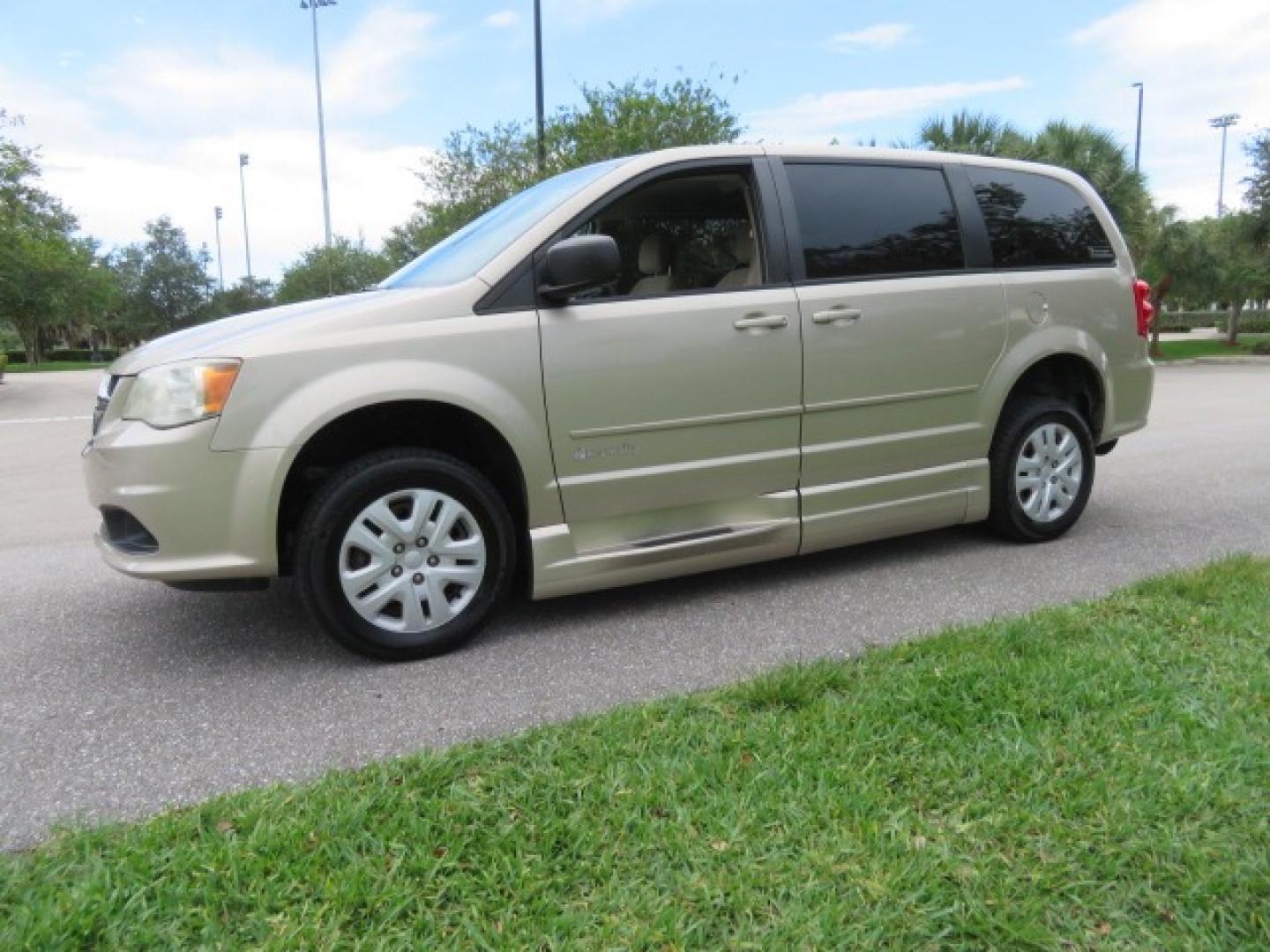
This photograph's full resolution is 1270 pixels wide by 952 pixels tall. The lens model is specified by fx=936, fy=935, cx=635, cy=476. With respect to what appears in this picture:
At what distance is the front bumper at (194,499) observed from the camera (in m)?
3.00

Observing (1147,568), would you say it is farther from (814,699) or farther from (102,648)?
(102,648)

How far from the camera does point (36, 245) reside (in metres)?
24.0

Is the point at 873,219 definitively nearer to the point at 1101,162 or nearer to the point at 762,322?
the point at 762,322

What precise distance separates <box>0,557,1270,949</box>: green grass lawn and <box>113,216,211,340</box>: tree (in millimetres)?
63919

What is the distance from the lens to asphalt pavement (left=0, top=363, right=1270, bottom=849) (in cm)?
258

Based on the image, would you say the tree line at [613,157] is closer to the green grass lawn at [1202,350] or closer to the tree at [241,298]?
the green grass lawn at [1202,350]

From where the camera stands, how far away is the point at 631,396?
346 cm

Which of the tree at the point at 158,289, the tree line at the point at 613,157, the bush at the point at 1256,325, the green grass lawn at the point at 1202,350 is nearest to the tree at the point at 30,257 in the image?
the tree line at the point at 613,157

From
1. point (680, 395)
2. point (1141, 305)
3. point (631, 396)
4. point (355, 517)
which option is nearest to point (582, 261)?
point (631, 396)

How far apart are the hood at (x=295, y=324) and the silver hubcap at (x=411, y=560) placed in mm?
606

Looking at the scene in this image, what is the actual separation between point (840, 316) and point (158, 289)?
65240 millimetres

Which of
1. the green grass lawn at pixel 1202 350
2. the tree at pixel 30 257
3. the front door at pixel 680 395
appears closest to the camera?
the front door at pixel 680 395

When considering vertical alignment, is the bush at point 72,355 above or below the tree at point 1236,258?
below

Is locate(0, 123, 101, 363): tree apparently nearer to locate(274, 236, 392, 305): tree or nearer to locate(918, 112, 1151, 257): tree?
locate(274, 236, 392, 305): tree
